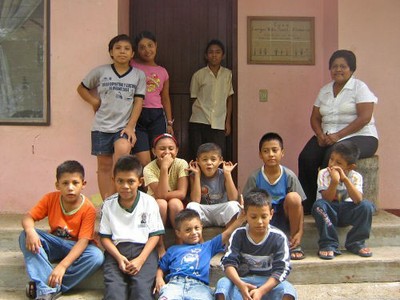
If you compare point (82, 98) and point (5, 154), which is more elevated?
point (82, 98)

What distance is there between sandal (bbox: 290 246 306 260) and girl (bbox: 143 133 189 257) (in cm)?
88

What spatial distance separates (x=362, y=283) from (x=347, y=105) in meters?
1.58

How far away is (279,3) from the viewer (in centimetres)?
549

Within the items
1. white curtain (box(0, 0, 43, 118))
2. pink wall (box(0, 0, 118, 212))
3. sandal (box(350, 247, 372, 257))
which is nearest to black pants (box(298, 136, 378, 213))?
sandal (box(350, 247, 372, 257))

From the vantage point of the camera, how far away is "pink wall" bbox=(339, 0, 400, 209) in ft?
16.2

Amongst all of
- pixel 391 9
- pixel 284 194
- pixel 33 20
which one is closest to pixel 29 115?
pixel 33 20

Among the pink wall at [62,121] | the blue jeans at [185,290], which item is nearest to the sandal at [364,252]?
the blue jeans at [185,290]

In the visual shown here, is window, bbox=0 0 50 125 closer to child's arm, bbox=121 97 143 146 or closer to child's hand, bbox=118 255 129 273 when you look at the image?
child's arm, bbox=121 97 143 146

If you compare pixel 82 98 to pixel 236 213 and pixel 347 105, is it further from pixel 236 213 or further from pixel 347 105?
pixel 347 105

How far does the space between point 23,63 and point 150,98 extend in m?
1.26

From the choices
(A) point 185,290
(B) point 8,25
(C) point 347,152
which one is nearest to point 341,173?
(C) point 347,152

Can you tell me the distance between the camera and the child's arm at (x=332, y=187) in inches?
146

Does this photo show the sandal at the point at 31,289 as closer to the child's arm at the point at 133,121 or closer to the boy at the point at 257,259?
the boy at the point at 257,259

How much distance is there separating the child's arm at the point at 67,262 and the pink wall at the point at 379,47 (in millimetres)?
3121
